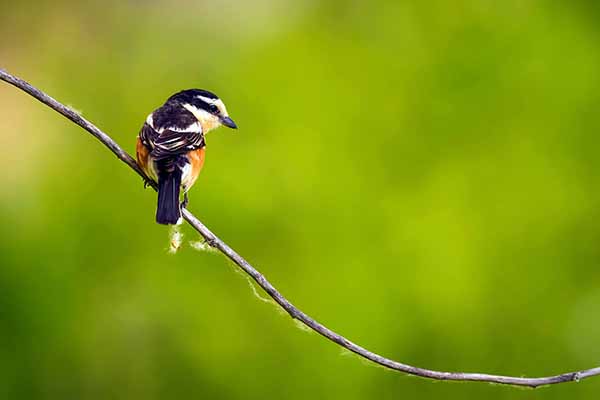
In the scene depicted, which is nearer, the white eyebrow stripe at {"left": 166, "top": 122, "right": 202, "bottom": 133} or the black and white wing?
the black and white wing

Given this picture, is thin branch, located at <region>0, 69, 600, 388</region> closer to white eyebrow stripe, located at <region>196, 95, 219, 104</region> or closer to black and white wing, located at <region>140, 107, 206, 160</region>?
black and white wing, located at <region>140, 107, 206, 160</region>

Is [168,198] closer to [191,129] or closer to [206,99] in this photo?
[191,129]

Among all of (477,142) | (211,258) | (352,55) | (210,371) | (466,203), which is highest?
(352,55)

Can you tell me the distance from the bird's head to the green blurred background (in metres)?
2.31

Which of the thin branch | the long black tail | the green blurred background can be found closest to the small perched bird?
the long black tail

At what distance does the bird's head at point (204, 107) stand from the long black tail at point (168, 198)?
0.41 meters

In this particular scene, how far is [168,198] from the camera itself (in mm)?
2725

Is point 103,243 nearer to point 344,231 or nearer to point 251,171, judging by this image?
point 251,171

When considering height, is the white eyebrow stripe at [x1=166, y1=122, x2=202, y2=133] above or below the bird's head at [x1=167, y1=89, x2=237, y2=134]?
below

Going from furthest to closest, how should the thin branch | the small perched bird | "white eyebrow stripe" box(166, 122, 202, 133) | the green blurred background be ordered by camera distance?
the green blurred background < "white eyebrow stripe" box(166, 122, 202, 133) < the small perched bird < the thin branch

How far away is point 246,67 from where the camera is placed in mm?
6875

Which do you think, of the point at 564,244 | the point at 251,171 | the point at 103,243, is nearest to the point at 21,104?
the point at 103,243

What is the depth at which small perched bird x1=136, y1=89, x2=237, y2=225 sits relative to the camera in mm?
2811

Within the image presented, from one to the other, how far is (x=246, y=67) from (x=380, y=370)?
232 centimetres
